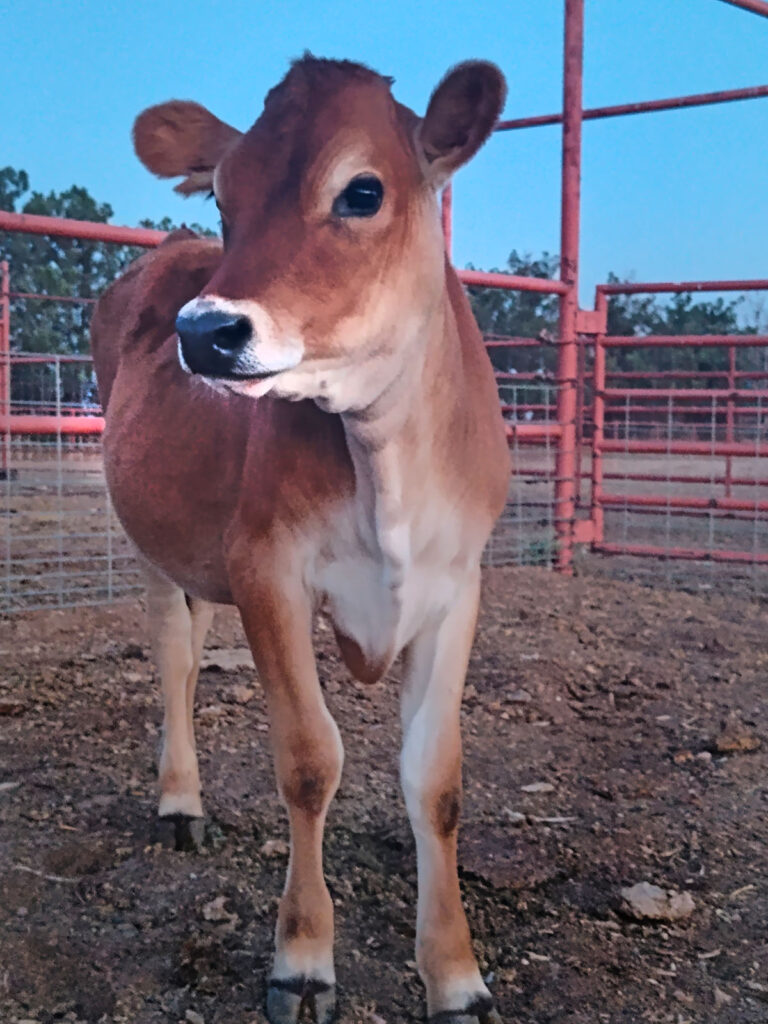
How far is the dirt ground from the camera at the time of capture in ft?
6.84

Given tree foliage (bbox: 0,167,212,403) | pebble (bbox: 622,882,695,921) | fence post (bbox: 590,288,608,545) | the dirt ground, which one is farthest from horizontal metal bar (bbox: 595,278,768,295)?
tree foliage (bbox: 0,167,212,403)

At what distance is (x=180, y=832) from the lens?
273 centimetres

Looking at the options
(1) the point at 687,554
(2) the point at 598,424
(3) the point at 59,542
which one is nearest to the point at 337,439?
(3) the point at 59,542

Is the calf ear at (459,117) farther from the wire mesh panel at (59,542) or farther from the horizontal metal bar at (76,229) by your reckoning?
the wire mesh panel at (59,542)

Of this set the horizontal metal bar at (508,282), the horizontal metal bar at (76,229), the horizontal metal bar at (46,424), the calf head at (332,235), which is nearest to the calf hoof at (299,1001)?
the calf head at (332,235)

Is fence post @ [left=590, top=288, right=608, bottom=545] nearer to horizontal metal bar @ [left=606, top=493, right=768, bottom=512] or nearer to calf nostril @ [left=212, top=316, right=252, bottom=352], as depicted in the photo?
horizontal metal bar @ [left=606, top=493, right=768, bottom=512]

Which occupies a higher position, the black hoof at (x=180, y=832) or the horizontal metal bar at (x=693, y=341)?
the horizontal metal bar at (x=693, y=341)

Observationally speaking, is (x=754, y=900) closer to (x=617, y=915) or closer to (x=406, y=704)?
(x=617, y=915)

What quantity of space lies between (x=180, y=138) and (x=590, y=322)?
4541 millimetres

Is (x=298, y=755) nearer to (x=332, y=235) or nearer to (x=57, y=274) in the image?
(x=332, y=235)

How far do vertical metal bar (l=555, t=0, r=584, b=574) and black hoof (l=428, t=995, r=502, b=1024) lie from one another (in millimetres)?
4440

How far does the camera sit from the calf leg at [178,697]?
9.07 ft

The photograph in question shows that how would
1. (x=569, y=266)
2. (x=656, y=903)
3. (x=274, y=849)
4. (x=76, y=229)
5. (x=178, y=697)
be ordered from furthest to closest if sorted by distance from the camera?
(x=569, y=266) < (x=76, y=229) < (x=178, y=697) < (x=274, y=849) < (x=656, y=903)

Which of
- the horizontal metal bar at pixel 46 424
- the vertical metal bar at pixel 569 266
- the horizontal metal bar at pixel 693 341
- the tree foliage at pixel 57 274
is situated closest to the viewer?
the horizontal metal bar at pixel 46 424
